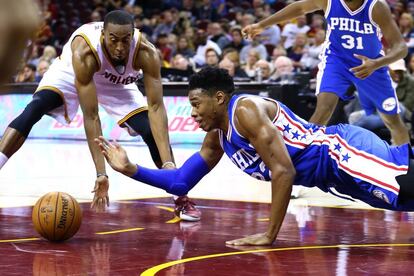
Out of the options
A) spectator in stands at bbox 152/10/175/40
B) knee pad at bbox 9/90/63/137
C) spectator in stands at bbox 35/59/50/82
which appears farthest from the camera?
spectator in stands at bbox 152/10/175/40

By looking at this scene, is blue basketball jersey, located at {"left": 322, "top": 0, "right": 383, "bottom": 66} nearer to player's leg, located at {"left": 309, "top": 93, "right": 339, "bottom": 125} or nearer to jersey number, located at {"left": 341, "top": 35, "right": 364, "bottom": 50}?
jersey number, located at {"left": 341, "top": 35, "right": 364, "bottom": 50}

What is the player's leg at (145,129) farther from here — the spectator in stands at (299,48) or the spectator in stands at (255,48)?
the spectator in stands at (255,48)

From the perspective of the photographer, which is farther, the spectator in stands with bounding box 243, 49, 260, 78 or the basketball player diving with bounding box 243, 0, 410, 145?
the spectator in stands with bounding box 243, 49, 260, 78

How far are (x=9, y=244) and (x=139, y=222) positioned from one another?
1.30 meters

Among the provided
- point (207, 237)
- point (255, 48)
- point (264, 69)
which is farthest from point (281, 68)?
point (207, 237)

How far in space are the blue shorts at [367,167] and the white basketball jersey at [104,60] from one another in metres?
1.95

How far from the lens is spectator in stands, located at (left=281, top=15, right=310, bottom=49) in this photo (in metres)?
17.3

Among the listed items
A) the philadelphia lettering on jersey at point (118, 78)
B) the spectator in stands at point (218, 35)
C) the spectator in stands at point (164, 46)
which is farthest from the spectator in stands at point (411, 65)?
the philadelphia lettering on jersey at point (118, 78)

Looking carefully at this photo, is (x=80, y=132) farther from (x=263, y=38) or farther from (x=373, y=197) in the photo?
(x=373, y=197)

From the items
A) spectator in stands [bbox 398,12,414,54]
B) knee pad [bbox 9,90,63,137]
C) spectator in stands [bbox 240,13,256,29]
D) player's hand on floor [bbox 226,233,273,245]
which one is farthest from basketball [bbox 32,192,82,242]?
spectator in stands [bbox 240,13,256,29]

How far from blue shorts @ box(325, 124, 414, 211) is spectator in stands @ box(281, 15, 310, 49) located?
1155 cm

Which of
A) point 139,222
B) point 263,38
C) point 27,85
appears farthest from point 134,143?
point 139,222

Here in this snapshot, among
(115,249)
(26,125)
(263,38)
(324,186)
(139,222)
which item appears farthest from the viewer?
(263,38)

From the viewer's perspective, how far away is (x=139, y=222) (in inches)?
266
